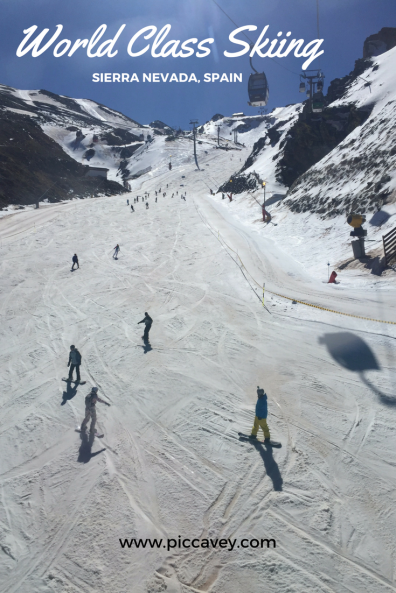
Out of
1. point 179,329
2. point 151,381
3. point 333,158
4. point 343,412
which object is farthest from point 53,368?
point 333,158

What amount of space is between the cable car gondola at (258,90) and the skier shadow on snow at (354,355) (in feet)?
87.8

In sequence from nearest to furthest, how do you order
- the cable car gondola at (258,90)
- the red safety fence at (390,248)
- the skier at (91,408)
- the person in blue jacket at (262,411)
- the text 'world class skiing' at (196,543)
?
the text 'world class skiing' at (196,543) → the person in blue jacket at (262,411) → the skier at (91,408) → the red safety fence at (390,248) → the cable car gondola at (258,90)

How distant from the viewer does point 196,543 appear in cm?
536

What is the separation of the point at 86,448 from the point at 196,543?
10.7 ft

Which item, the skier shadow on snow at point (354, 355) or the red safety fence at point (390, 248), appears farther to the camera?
the red safety fence at point (390, 248)

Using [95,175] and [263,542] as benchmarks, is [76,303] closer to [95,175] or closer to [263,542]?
[263,542]

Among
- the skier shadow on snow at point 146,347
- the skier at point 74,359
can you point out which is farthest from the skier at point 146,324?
the skier at point 74,359

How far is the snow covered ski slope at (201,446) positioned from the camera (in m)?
5.09

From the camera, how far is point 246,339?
39.2ft

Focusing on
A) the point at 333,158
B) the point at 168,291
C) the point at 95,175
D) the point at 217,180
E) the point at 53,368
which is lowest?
the point at 53,368

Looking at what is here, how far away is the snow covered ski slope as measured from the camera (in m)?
5.09

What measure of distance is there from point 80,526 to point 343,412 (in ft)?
19.8

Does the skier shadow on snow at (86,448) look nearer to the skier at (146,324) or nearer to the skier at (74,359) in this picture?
the skier at (74,359)

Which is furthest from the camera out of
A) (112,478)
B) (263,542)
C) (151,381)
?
(151,381)
